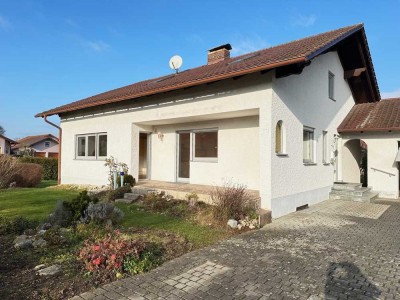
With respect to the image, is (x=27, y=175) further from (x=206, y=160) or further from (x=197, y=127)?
(x=206, y=160)

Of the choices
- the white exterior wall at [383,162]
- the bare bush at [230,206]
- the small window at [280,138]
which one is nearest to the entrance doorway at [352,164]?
the white exterior wall at [383,162]

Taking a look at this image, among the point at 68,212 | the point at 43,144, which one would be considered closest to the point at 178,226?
the point at 68,212

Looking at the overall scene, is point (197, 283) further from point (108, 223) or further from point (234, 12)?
point (234, 12)

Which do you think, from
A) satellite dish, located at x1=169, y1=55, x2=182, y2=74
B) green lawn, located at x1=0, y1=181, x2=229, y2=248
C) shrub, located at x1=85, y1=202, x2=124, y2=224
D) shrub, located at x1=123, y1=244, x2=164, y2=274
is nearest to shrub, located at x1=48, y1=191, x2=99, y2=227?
shrub, located at x1=85, y1=202, x2=124, y2=224

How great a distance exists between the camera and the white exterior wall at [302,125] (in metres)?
9.69

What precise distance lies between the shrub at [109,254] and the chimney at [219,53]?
13.2 metres

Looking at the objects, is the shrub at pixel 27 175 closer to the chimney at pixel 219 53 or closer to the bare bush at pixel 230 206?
the chimney at pixel 219 53

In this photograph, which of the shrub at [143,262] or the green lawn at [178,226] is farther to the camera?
the green lawn at [178,226]

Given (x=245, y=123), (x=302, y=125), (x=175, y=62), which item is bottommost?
(x=302, y=125)

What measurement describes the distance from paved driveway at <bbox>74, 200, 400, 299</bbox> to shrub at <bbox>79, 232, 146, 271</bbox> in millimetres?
450

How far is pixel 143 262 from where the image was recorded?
5.12m

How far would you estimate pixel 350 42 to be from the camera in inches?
587

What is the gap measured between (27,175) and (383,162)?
1992 centimetres

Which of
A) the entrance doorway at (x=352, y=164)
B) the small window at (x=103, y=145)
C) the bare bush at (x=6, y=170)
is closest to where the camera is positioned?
the small window at (x=103, y=145)
